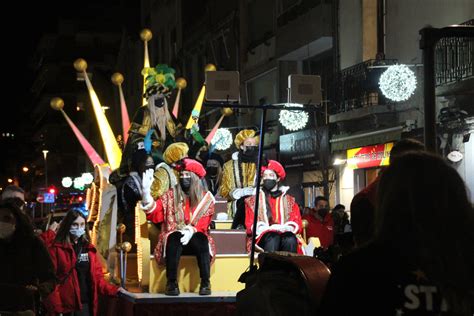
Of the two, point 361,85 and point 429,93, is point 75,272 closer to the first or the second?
point 429,93

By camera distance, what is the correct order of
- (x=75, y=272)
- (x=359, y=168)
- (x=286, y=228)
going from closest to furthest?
(x=75, y=272) → (x=286, y=228) → (x=359, y=168)

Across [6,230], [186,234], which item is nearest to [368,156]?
[186,234]

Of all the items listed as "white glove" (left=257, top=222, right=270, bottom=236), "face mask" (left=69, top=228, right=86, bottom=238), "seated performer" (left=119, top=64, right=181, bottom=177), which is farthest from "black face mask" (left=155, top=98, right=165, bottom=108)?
"white glove" (left=257, top=222, right=270, bottom=236)

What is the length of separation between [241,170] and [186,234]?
8.22ft

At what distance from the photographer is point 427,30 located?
5.27 m

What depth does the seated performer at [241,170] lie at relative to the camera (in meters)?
12.9

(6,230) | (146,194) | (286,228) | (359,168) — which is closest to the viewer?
(6,230)

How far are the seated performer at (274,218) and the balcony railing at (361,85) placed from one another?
395 inches

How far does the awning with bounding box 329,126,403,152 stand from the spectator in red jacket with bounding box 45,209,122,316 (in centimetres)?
1129

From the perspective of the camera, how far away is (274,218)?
37.1ft

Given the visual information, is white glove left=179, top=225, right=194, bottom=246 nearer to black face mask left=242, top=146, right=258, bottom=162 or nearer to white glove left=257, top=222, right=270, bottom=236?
white glove left=257, top=222, right=270, bottom=236

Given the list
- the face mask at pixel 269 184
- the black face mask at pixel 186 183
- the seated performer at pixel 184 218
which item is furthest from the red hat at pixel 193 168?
the face mask at pixel 269 184

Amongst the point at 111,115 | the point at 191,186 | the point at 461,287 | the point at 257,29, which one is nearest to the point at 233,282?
the point at 191,186

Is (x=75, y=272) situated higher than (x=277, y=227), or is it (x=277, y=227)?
(x=277, y=227)
